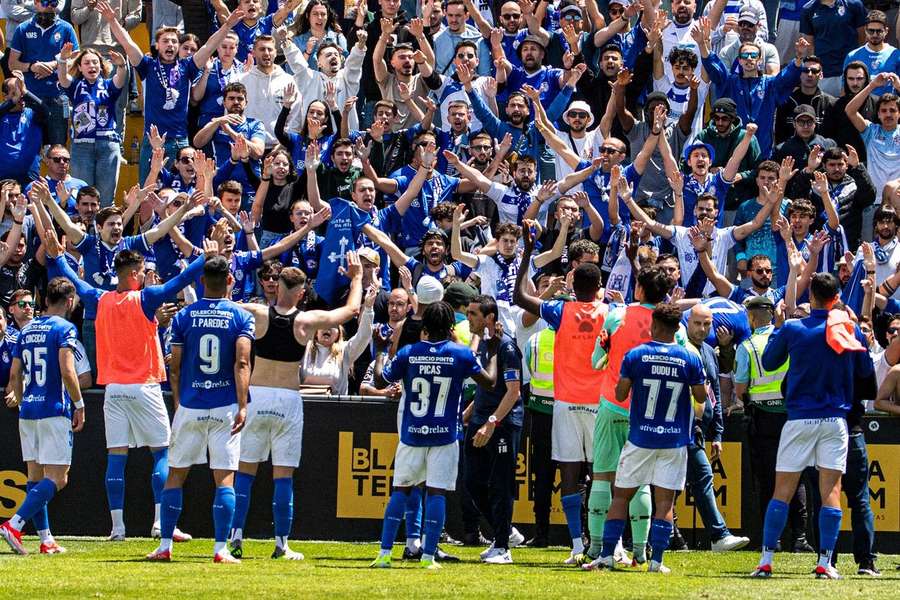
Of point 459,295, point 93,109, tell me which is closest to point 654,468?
point 459,295

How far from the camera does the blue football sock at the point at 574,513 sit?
42.3ft

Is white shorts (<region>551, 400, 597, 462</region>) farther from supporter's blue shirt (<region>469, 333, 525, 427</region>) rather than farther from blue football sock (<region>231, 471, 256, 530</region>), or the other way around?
blue football sock (<region>231, 471, 256, 530</region>)

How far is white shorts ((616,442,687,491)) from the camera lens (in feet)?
38.5

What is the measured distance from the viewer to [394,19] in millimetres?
20828

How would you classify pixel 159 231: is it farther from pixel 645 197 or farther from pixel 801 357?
pixel 801 357

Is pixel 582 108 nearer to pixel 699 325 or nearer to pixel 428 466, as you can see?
pixel 699 325

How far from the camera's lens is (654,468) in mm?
11789

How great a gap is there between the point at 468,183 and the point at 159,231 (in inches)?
154

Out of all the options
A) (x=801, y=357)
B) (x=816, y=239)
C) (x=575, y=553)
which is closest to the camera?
(x=801, y=357)

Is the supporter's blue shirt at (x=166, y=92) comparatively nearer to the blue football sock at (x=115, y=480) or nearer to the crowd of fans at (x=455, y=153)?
the crowd of fans at (x=455, y=153)

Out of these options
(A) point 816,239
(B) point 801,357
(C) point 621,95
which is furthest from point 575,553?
(C) point 621,95

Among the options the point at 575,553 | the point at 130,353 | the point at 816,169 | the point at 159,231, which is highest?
the point at 816,169

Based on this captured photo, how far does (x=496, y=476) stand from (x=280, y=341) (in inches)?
90.7

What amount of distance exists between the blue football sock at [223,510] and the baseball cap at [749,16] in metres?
11.1
